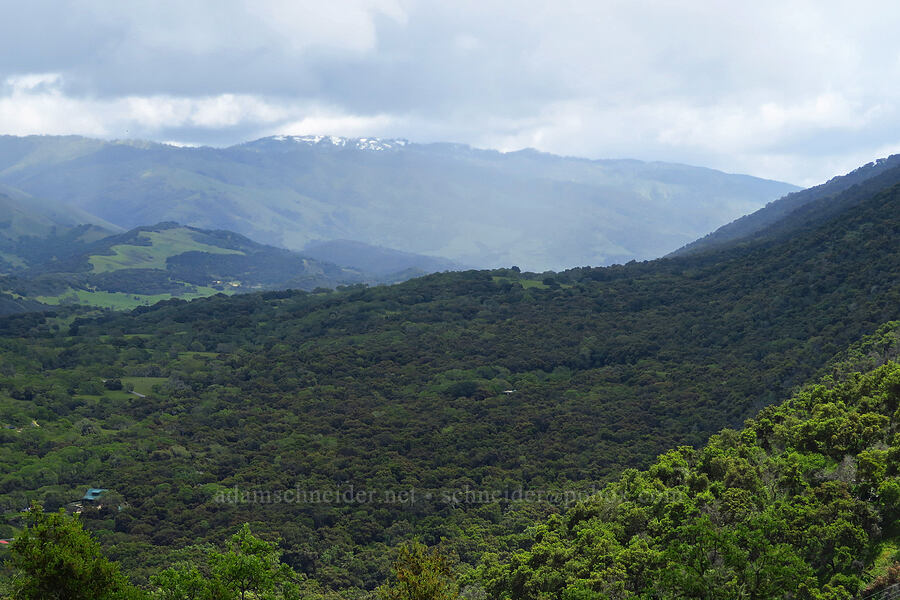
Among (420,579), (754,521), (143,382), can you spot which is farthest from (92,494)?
(754,521)

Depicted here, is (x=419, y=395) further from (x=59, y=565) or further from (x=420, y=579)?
(x=59, y=565)

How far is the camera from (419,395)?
445 ft

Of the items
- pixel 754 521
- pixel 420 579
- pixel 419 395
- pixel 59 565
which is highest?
pixel 59 565

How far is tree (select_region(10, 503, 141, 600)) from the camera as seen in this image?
31547 millimetres

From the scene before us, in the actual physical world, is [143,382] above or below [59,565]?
below

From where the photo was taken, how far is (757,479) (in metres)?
53.3

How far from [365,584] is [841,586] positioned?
47.5 metres

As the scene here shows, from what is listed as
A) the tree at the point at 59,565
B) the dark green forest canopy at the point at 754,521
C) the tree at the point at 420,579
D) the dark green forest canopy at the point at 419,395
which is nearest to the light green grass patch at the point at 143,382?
the dark green forest canopy at the point at 419,395

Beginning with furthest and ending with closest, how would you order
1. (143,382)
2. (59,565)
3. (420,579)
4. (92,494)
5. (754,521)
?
(143,382)
(92,494)
(754,521)
(420,579)
(59,565)

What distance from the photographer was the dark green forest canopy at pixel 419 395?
91.1m

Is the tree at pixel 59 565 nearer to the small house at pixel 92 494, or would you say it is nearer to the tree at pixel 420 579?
the tree at pixel 420 579

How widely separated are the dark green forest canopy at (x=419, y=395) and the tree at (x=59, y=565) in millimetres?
42504

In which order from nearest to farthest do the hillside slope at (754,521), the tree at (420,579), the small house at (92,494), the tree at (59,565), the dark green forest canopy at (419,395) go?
the tree at (59,565), the tree at (420,579), the hillside slope at (754,521), the dark green forest canopy at (419,395), the small house at (92,494)

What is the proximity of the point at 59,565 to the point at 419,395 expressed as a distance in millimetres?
104352
